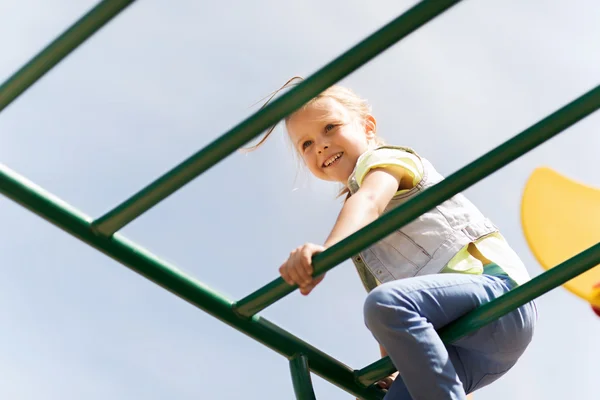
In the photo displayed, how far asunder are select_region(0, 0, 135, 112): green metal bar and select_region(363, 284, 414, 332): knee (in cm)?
72

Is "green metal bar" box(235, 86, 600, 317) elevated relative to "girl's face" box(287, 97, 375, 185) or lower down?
lower down

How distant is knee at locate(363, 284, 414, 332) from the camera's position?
1736 mm

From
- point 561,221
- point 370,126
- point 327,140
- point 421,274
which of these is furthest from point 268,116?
point 370,126

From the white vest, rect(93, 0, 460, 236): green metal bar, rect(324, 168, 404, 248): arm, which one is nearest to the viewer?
rect(93, 0, 460, 236): green metal bar

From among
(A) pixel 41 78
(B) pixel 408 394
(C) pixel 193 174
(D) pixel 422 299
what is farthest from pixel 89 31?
(B) pixel 408 394

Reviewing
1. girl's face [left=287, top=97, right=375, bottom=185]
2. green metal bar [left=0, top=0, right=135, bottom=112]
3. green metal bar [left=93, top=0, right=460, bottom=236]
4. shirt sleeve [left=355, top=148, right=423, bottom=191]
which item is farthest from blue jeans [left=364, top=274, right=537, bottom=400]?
green metal bar [left=0, top=0, right=135, bottom=112]

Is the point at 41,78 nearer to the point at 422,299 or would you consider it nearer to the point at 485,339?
the point at 422,299

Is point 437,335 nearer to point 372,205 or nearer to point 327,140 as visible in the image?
point 372,205

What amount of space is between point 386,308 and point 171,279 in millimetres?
409

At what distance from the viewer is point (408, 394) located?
6.22ft

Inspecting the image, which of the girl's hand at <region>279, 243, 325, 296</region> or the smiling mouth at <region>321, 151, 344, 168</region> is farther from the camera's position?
the smiling mouth at <region>321, 151, 344, 168</region>

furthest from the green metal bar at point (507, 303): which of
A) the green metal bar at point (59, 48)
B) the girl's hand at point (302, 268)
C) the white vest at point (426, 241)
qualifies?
the green metal bar at point (59, 48)

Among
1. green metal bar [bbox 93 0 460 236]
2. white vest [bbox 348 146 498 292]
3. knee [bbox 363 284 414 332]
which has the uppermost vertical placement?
white vest [bbox 348 146 498 292]

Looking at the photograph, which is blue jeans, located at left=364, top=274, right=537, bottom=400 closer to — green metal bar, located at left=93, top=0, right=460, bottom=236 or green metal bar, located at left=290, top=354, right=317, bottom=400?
green metal bar, located at left=290, top=354, right=317, bottom=400
